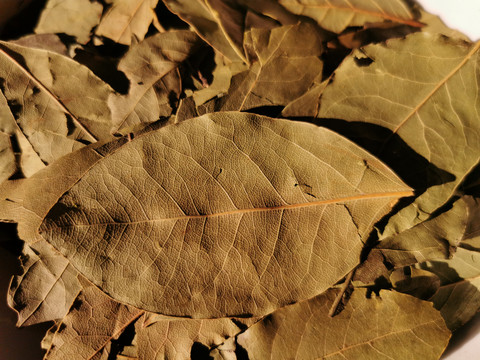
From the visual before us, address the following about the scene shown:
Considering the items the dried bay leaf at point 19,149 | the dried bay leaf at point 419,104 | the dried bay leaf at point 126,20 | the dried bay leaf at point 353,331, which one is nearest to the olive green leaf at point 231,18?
the dried bay leaf at point 126,20

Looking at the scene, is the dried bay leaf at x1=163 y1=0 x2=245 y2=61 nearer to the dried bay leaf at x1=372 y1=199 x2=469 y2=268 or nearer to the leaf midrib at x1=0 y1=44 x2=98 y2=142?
the leaf midrib at x1=0 y1=44 x2=98 y2=142

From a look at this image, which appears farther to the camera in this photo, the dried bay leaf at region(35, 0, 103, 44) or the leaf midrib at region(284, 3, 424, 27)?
the dried bay leaf at region(35, 0, 103, 44)

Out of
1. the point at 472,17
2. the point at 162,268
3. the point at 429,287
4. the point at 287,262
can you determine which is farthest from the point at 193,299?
the point at 472,17

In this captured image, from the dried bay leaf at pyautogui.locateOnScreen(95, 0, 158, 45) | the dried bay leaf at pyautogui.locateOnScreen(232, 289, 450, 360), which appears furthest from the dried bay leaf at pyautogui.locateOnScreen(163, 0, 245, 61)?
the dried bay leaf at pyautogui.locateOnScreen(232, 289, 450, 360)

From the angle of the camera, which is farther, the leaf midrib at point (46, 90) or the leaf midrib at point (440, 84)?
the leaf midrib at point (46, 90)

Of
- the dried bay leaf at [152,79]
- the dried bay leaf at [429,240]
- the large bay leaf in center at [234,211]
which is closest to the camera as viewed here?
the large bay leaf in center at [234,211]

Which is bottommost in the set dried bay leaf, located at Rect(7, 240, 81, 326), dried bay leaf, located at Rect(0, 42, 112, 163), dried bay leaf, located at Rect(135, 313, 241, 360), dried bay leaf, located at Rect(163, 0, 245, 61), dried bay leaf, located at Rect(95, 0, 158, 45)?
dried bay leaf, located at Rect(7, 240, 81, 326)

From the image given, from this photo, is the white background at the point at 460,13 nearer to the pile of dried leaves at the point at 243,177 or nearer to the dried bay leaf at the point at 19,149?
the pile of dried leaves at the point at 243,177
